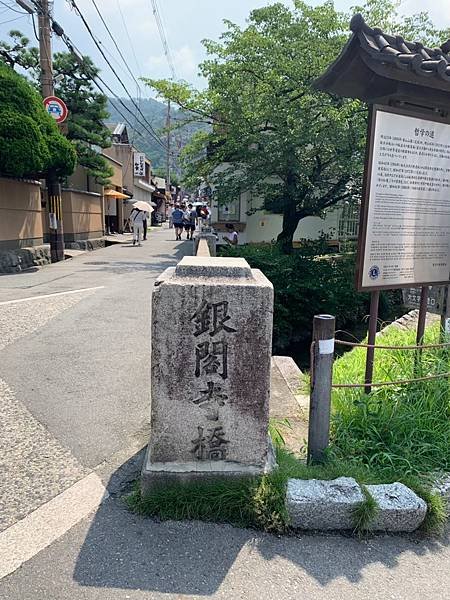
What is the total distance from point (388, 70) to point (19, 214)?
11.9m

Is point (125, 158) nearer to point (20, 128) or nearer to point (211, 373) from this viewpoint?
point (20, 128)

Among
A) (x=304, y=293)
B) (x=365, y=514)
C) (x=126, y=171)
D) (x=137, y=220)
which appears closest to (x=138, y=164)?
(x=126, y=171)

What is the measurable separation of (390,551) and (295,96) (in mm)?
13324

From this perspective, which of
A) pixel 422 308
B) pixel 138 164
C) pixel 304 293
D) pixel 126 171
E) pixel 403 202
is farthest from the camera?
pixel 138 164

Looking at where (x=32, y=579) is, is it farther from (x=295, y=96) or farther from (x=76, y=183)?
(x=76, y=183)

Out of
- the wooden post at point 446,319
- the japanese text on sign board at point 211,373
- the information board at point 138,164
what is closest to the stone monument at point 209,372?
the japanese text on sign board at point 211,373

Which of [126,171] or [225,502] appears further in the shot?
[126,171]

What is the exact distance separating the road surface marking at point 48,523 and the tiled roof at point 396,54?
3.56 metres

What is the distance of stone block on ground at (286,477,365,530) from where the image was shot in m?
2.65

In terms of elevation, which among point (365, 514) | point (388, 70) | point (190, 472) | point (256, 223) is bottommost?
point (365, 514)

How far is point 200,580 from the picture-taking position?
2291 millimetres

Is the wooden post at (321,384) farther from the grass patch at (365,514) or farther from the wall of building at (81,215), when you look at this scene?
the wall of building at (81,215)

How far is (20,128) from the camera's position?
10.6 metres

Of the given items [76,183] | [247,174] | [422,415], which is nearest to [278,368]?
[422,415]
